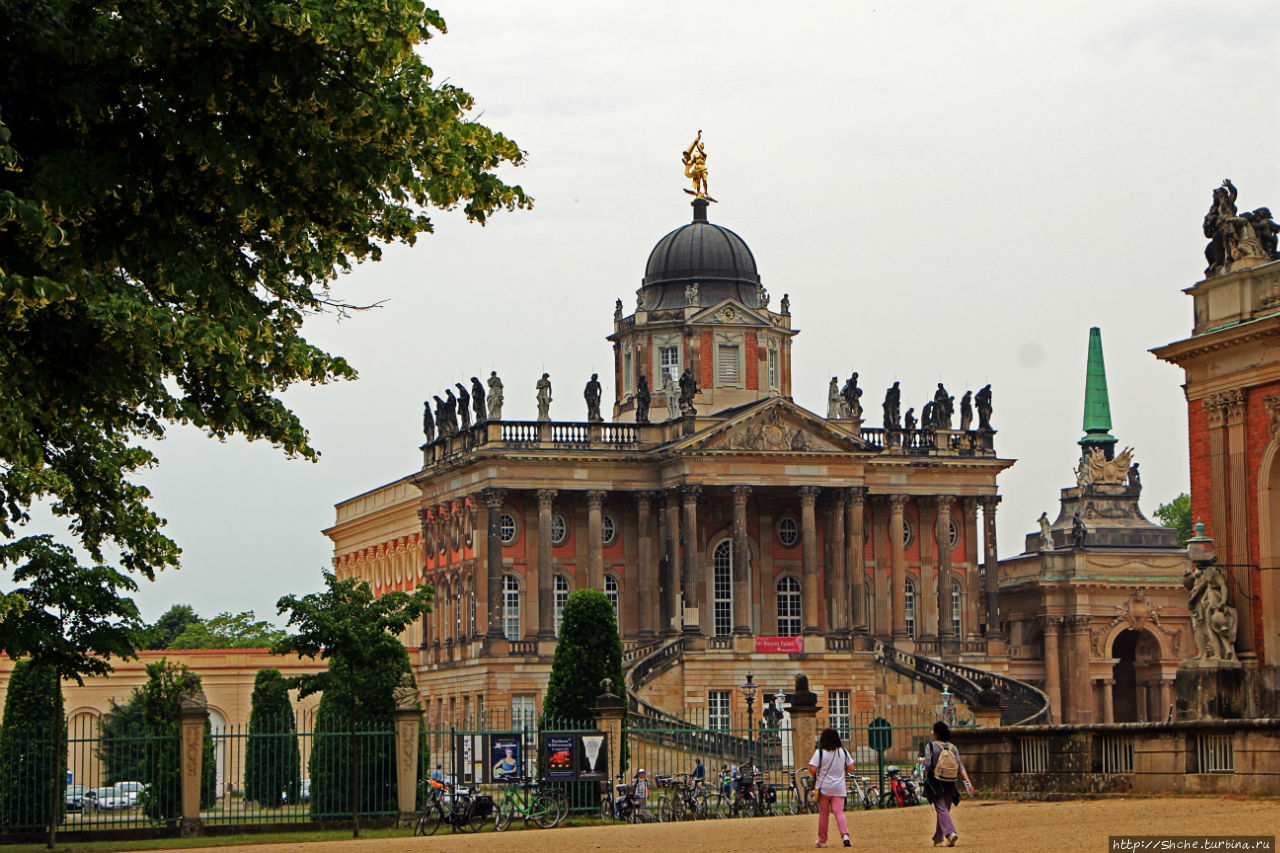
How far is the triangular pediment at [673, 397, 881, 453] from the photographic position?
80312mm

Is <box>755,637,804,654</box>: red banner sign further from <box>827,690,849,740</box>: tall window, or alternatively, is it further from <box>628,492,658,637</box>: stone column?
<box>628,492,658,637</box>: stone column

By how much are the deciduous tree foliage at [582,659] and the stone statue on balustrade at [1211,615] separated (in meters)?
18.6

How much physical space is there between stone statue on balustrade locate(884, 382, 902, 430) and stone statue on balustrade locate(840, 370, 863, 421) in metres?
1.68

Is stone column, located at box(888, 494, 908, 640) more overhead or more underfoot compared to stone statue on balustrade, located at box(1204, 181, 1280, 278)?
more underfoot

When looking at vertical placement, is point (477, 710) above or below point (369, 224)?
below

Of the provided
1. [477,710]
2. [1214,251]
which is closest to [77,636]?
[1214,251]

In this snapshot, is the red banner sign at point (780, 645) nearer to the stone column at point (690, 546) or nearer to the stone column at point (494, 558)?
the stone column at point (690, 546)

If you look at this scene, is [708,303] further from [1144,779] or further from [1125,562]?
[1144,779]

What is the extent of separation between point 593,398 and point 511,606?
8714 mm

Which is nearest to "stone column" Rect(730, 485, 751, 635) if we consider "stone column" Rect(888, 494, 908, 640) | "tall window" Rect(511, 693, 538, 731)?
"stone column" Rect(888, 494, 908, 640)

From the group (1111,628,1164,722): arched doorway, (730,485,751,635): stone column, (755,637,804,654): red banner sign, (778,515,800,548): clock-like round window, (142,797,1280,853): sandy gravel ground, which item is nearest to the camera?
(142,797,1280,853): sandy gravel ground

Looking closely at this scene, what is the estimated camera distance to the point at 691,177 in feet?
300

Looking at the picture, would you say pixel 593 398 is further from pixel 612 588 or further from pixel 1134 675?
pixel 1134 675

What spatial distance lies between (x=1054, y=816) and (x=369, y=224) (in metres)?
12.5
